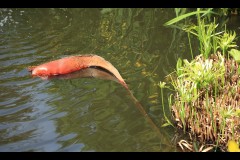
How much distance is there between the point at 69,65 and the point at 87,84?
57cm

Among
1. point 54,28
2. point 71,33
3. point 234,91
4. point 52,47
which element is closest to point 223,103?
point 234,91

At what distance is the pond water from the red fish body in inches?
6.2

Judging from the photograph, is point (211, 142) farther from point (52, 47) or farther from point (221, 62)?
point (52, 47)

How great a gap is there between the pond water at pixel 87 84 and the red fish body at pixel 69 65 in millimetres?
156

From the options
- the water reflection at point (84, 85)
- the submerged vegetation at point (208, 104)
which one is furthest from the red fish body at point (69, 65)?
the submerged vegetation at point (208, 104)

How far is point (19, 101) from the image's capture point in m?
4.07

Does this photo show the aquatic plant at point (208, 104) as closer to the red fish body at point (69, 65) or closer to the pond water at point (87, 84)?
the pond water at point (87, 84)

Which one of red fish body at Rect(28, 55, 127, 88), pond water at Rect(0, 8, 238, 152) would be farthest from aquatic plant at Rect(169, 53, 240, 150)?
red fish body at Rect(28, 55, 127, 88)

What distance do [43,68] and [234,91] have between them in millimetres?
2429

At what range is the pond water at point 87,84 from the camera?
3.38m

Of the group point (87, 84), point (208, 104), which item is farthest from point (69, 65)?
point (208, 104)

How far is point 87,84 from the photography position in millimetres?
4473

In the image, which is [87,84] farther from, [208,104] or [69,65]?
[208,104]

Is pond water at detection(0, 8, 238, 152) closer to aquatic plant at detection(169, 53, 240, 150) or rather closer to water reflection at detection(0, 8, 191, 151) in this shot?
water reflection at detection(0, 8, 191, 151)
